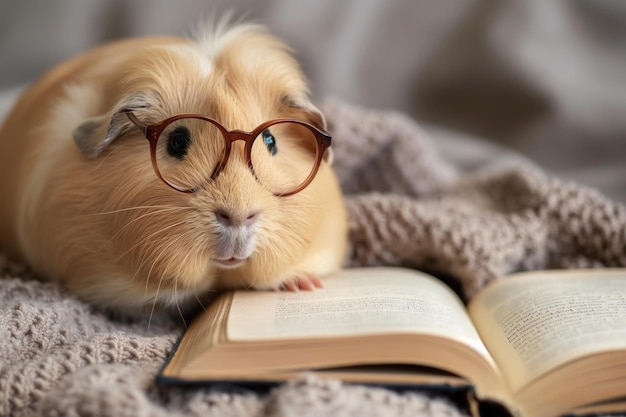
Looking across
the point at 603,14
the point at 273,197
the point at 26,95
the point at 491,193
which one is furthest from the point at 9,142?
the point at 603,14

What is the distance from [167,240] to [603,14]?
1809 millimetres

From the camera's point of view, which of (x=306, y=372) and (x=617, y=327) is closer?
(x=306, y=372)

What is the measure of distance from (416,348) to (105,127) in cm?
71

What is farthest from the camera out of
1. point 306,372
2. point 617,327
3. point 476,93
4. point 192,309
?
point 476,93

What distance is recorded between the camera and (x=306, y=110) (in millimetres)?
1257

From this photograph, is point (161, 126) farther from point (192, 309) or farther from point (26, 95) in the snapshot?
point (26, 95)

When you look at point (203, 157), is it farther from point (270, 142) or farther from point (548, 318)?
point (548, 318)

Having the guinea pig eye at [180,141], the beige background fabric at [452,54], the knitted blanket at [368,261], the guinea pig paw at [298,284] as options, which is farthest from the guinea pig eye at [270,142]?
the beige background fabric at [452,54]

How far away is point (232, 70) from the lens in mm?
1224

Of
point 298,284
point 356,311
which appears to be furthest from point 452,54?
point 356,311

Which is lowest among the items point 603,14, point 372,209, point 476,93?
point 372,209

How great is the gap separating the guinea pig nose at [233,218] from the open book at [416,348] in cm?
17

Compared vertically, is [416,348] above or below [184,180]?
above

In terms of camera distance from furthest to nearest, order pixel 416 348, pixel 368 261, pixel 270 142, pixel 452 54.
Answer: pixel 452 54 → pixel 368 261 → pixel 270 142 → pixel 416 348
